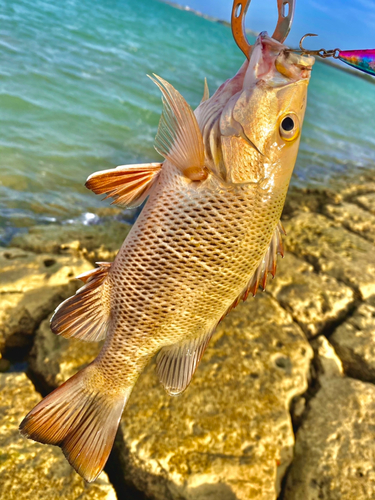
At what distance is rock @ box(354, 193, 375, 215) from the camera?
21.2 feet

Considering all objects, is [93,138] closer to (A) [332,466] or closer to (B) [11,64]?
(B) [11,64]

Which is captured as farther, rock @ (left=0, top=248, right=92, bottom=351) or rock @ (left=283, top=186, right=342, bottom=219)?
rock @ (left=283, top=186, right=342, bottom=219)

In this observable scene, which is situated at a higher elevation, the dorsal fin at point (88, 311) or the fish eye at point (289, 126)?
the fish eye at point (289, 126)

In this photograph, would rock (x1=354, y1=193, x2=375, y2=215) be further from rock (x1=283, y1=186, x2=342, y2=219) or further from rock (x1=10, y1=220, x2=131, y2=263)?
rock (x1=10, y1=220, x2=131, y2=263)

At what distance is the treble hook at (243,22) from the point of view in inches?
67.0

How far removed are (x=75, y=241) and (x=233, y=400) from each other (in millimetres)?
2658

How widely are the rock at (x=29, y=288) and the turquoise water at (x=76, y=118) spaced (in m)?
1.23

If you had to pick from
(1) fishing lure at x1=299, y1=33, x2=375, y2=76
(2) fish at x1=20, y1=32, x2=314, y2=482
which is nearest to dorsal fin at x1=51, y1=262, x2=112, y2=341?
(2) fish at x1=20, y1=32, x2=314, y2=482

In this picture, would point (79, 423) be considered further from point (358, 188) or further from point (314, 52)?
point (358, 188)

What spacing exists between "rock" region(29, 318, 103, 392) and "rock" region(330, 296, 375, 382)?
224 centimetres

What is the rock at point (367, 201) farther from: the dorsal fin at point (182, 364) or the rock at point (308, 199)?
the dorsal fin at point (182, 364)

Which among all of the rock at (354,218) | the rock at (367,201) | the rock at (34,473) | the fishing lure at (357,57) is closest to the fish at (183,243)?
the fishing lure at (357,57)

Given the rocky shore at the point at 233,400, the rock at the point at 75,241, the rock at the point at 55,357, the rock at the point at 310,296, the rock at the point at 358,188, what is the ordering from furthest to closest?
the rock at the point at 358,188 < the rock at the point at 75,241 < the rock at the point at 310,296 < the rock at the point at 55,357 < the rocky shore at the point at 233,400

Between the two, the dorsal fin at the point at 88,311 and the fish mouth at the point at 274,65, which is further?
the dorsal fin at the point at 88,311
